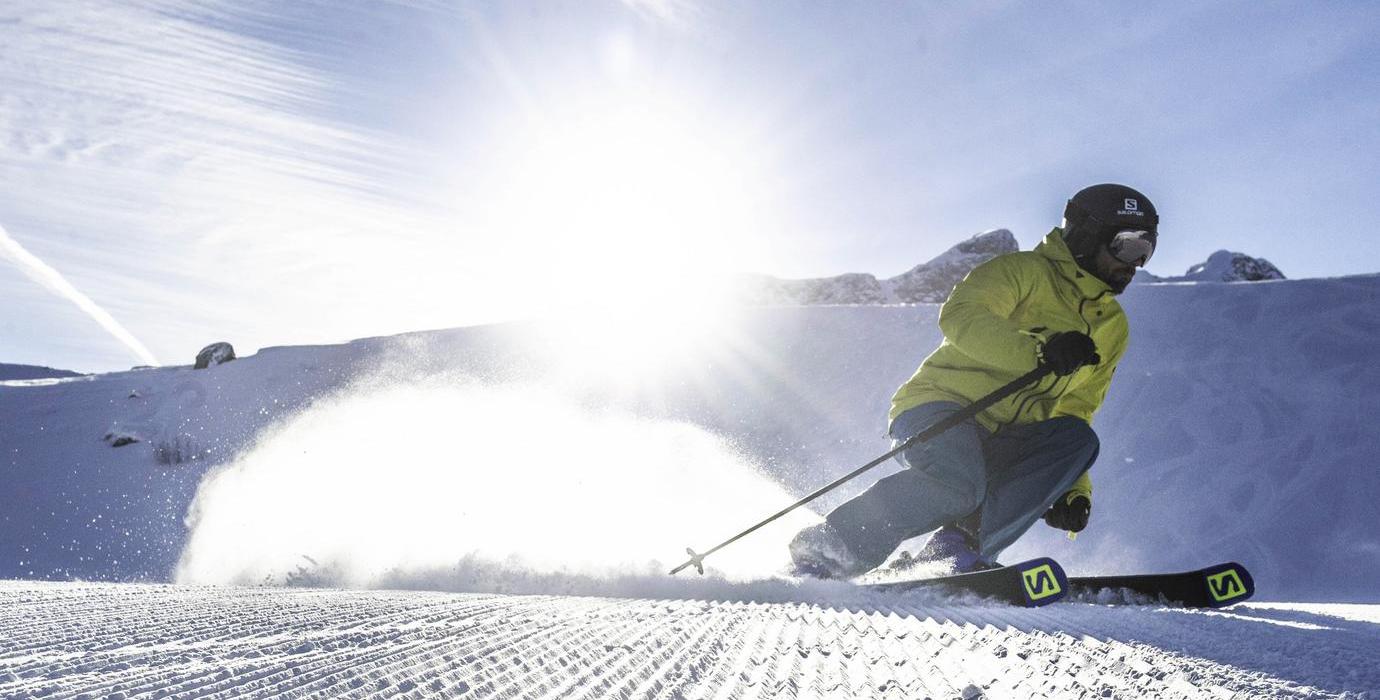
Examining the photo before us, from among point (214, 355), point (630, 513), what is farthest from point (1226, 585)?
point (214, 355)

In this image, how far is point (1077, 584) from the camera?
363 cm

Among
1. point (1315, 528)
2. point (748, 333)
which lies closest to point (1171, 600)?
point (1315, 528)

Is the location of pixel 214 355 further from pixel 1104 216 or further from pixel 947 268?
pixel 947 268

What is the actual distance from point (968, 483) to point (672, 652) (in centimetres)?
246

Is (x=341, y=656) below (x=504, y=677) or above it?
above

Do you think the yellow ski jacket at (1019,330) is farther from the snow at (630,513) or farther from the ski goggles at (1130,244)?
the snow at (630,513)

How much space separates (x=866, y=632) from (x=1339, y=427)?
10.1 metres

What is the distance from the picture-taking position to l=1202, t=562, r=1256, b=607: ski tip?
324 cm

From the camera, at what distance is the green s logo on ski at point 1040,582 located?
9.36ft

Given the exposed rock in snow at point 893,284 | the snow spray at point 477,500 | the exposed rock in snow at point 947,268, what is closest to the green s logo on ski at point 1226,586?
the snow spray at point 477,500

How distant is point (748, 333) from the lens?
1611 centimetres

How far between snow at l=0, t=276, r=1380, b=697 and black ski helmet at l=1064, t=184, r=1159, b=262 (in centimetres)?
171

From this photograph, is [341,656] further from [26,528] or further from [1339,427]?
[26,528]

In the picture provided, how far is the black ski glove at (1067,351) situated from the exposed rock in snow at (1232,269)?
39.4 m
